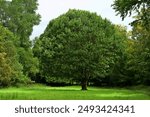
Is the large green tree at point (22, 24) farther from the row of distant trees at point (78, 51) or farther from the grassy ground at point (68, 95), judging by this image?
the grassy ground at point (68, 95)

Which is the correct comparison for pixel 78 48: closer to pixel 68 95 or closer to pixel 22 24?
pixel 22 24

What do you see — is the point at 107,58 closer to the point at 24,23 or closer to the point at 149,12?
the point at 24,23

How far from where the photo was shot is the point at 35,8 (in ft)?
287

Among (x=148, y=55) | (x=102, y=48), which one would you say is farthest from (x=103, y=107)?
(x=102, y=48)

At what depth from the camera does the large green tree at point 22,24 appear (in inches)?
3278

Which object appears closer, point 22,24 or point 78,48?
point 78,48

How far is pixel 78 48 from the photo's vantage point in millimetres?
65062

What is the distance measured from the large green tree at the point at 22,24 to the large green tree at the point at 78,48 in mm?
14916

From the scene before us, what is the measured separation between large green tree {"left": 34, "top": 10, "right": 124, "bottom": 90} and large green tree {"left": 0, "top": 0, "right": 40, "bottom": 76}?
14.9 metres

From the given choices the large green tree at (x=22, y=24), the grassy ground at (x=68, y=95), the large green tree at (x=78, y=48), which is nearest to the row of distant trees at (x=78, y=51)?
the large green tree at (x=78, y=48)

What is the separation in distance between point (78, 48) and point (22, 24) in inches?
844

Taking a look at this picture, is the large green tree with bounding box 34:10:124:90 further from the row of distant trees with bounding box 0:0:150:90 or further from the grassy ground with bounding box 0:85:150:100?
the grassy ground with bounding box 0:85:150:100

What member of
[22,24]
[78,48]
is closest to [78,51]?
[78,48]

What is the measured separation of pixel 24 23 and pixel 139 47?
22.5m
